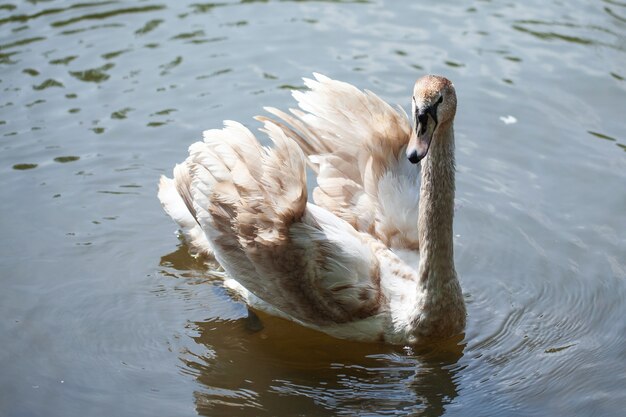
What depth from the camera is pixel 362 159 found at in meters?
7.44

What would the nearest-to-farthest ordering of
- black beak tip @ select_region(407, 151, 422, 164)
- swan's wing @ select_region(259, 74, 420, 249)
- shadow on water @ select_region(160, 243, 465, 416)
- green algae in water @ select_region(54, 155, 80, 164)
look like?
black beak tip @ select_region(407, 151, 422, 164) → shadow on water @ select_region(160, 243, 465, 416) → swan's wing @ select_region(259, 74, 420, 249) → green algae in water @ select_region(54, 155, 80, 164)

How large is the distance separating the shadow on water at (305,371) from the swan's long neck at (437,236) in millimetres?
321

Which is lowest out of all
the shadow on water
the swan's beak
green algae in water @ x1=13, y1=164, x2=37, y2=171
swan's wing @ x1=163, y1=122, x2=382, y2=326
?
the shadow on water

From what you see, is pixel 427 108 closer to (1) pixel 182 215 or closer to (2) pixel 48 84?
(1) pixel 182 215

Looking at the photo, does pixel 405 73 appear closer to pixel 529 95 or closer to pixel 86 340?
pixel 529 95

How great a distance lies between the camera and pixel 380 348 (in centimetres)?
699

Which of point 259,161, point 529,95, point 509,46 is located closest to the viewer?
point 259,161

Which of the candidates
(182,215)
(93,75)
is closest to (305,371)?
(182,215)

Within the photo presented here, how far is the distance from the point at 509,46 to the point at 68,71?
15.1 feet

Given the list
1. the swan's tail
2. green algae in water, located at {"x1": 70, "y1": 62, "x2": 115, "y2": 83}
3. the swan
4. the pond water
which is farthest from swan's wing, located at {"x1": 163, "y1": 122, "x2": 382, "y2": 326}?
green algae in water, located at {"x1": 70, "y1": 62, "x2": 115, "y2": 83}

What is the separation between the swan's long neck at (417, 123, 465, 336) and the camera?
666cm

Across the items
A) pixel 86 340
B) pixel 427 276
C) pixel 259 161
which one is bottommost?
pixel 86 340

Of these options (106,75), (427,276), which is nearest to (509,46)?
(106,75)

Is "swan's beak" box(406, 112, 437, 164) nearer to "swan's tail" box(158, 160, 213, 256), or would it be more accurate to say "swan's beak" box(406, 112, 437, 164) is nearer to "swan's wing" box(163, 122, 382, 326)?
"swan's wing" box(163, 122, 382, 326)
